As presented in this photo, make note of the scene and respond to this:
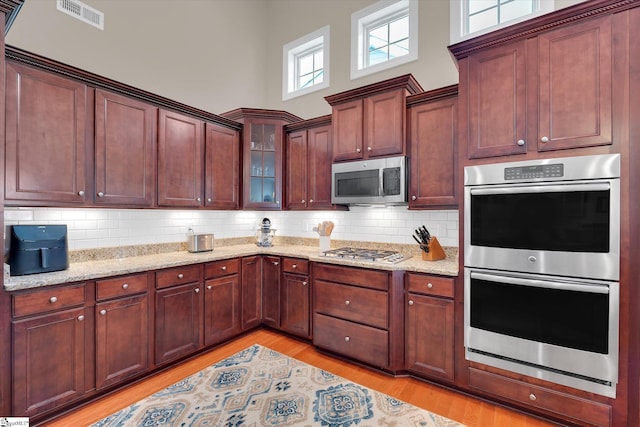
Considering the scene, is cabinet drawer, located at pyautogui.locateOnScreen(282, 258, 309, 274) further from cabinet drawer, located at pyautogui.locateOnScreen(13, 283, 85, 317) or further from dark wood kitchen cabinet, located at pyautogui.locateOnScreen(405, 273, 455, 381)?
cabinet drawer, located at pyautogui.locateOnScreen(13, 283, 85, 317)

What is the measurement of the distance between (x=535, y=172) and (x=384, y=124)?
1380mm

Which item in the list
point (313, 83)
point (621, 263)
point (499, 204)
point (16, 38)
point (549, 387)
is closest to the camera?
point (621, 263)

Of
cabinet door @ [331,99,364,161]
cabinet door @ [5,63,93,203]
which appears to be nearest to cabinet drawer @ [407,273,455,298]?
cabinet door @ [331,99,364,161]

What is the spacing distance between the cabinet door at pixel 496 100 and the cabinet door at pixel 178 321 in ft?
9.12

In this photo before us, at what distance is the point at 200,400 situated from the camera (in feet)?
7.34

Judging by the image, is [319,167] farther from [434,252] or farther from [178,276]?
[178,276]

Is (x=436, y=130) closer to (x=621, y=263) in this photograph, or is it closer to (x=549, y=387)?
(x=621, y=263)

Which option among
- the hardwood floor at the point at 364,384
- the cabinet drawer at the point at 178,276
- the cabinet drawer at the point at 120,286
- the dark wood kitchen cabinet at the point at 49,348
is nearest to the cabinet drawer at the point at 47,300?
the dark wood kitchen cabinet at the point at 49,348

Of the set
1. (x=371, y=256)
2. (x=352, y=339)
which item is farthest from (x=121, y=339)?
(x=371, y=256)

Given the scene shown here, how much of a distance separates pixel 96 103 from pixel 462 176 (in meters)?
3.03

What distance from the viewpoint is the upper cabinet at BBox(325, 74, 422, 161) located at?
283 cm

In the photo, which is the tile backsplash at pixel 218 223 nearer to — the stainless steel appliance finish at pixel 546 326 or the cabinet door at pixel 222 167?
the cabinet door at pixel 222 167

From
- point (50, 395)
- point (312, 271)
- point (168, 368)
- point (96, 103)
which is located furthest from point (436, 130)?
point (50, 395)

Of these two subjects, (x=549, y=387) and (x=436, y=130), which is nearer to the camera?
(x=549, y=387)
